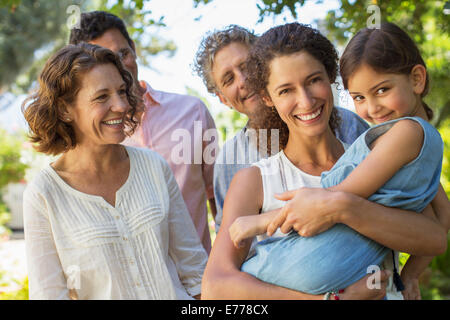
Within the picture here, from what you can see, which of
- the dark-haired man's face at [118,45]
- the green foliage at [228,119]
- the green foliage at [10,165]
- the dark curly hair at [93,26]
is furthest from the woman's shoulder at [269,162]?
the green foliage at [10,165]

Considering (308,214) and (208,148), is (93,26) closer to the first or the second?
(208,148)

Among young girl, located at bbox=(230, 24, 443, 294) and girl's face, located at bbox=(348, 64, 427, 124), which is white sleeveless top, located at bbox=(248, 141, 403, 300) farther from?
girl's face, located at bbox=(348, 64, 427, 124)

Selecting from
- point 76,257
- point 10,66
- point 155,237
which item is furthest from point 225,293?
point 10,66

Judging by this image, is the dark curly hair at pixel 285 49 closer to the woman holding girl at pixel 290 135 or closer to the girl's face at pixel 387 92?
the woman holding girl at pixel 290 135

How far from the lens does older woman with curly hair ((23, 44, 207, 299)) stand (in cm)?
191

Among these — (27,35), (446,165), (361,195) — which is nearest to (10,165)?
(446,165)

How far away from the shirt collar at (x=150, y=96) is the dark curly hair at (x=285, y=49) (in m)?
0.97

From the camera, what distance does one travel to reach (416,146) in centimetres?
157

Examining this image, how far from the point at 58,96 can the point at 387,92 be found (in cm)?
142

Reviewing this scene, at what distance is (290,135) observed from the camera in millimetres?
2125

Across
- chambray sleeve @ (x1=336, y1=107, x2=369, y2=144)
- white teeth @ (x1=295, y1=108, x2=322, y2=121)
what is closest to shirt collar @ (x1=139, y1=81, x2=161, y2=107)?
chambray sleeve @ (x1=336, y1=107, x2=369, y2=144)
